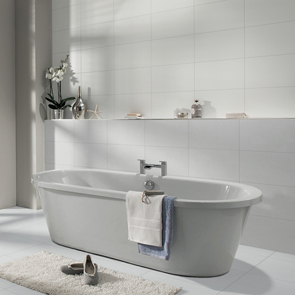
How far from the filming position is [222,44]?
3.65 m

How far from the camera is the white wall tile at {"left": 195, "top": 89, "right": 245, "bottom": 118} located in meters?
3.58

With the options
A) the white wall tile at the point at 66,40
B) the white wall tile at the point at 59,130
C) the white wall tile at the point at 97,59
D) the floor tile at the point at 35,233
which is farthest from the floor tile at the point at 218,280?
the white wall tile at the point at 66,40

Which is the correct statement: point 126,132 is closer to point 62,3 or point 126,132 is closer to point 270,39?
point 270,39

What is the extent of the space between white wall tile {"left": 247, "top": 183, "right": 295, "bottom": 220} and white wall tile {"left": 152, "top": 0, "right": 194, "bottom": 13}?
6.11ft

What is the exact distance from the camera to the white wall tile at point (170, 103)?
388cm

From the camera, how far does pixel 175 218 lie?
103 inches

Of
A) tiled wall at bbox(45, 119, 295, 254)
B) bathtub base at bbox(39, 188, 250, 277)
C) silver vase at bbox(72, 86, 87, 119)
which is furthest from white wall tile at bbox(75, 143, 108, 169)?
bathtub base at bbox(39, 188, 250, 277)

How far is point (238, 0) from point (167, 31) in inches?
30.2

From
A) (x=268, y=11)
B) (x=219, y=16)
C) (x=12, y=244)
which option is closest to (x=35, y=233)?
(x=12, y=244)

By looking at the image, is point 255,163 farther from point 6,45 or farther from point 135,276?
point 6,45

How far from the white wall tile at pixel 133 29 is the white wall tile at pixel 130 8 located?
0.05 metres

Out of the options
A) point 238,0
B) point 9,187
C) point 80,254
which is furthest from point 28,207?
point 238,0

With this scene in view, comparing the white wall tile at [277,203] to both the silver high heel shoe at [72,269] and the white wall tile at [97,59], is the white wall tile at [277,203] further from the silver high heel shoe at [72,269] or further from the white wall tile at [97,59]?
the white wall tile at [97,59]

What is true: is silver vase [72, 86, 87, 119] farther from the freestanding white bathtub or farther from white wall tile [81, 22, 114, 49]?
the freestanding white bathtub
